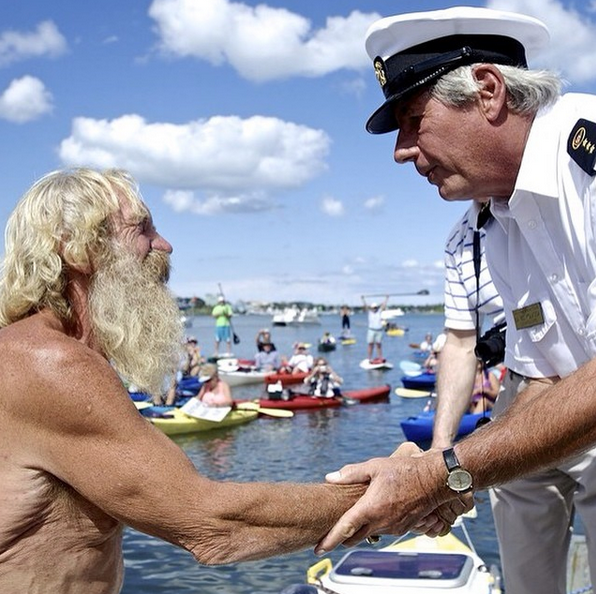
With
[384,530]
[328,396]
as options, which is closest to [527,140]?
[384,530]

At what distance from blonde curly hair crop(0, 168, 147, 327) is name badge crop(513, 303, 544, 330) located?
1.49 m

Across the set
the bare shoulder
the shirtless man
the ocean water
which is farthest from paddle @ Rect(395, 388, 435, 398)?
the bare shoulder

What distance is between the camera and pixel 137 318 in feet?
8.19

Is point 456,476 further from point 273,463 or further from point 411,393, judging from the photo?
point 411,393

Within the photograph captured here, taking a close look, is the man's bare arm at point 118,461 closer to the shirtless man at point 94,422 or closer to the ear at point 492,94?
the shirtless man at point 94,422

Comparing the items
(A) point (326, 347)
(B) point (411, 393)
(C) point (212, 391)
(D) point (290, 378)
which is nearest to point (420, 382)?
(B) point (411, 393)

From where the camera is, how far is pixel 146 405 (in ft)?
58.5

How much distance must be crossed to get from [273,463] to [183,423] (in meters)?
3.08

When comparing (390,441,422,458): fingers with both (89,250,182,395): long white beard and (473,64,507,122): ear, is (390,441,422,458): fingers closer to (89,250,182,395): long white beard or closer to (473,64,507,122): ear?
(89,250,182,395): long white beard

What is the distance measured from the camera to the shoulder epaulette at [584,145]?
2270mm

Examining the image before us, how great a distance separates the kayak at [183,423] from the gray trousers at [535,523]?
1306cm

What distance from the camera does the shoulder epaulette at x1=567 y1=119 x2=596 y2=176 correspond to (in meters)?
2.27

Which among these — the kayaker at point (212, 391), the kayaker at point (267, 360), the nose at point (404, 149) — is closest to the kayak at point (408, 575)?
the nose at point (404, 149)

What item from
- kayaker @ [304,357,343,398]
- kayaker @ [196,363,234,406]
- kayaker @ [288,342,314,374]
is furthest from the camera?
kayaker @ [288,342,314,374]
